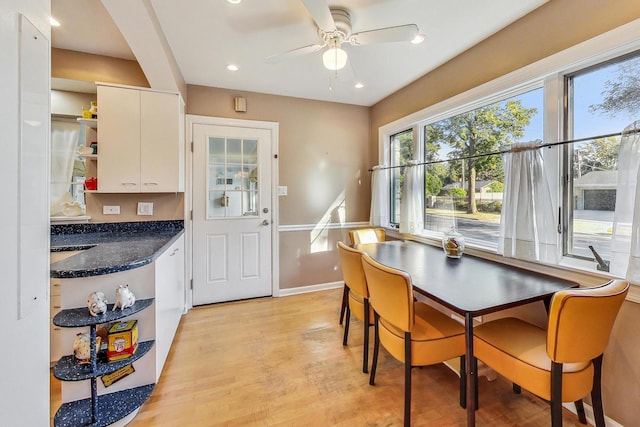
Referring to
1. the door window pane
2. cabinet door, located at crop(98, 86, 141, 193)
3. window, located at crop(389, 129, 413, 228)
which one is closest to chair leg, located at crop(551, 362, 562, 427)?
window, located at crop(389, 129, 413, 228)

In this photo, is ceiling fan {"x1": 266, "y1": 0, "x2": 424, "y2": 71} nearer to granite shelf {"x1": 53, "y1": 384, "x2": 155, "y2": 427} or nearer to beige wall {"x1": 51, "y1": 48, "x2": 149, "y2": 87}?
beige wall {"x1": 51, "y1": 48, "x2": 149, "y2": 87}

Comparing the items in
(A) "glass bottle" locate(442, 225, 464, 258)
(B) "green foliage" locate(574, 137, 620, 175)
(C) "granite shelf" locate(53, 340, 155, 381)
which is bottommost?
(C) "granite shelf" locate(53, 340, 155, 381)

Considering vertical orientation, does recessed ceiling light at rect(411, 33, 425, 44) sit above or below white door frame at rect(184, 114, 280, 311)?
above

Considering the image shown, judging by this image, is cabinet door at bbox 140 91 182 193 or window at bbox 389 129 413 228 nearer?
cabinet door at bbox 140 91 182 193

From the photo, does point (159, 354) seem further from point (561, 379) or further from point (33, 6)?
point (561, 379)

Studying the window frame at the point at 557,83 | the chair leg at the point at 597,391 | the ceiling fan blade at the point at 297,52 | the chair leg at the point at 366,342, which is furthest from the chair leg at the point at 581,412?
the ceiling fan blade at the point at 297,52

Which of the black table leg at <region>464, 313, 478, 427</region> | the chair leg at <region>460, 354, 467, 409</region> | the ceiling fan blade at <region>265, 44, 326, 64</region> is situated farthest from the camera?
the ceiling fan blade at <region>265, 44, 326, 64</region>

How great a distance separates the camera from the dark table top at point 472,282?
141 centimetres

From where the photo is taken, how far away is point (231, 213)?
3.38m

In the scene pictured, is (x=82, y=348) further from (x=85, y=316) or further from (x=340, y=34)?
(x=340, y=34)

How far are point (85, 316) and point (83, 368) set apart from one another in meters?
0.29

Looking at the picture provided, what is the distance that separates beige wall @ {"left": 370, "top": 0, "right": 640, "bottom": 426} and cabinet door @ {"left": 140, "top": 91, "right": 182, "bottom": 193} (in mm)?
2634

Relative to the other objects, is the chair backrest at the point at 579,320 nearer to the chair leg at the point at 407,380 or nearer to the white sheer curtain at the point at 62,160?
the chair leg at the point at 407,380

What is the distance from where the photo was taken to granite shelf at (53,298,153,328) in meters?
1.45
